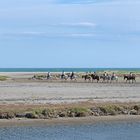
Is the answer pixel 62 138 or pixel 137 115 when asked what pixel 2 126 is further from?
pixel 137 115

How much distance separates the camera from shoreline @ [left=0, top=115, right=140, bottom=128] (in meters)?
33.5

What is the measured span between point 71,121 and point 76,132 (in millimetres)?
3004

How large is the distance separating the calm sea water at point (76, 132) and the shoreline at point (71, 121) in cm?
64

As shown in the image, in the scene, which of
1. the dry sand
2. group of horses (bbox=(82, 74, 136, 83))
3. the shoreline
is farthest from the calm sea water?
group of horses (bbox=(82, 74, 136, 83))

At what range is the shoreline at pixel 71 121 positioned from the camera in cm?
3347

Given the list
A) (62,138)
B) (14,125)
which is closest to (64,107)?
(14,125)

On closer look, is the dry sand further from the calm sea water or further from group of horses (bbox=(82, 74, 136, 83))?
group of horses (bbox=(82, 74, 136, 83))

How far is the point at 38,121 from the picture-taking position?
112ft

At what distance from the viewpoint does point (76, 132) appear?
32031 millimetres

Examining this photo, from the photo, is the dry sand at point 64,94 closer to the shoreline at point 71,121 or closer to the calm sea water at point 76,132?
the shoreline at point 71,121

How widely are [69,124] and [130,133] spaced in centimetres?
441

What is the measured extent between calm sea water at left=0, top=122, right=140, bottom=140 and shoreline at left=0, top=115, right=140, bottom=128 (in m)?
0.64

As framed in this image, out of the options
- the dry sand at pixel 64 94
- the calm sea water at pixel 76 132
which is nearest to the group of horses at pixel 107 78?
the dry sand at pixel 64 94

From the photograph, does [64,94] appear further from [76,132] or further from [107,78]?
[107,78]
